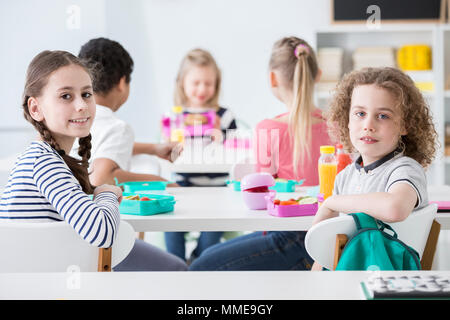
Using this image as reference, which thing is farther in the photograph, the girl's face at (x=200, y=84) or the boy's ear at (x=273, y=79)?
the girl's face at (x=200, y=84)

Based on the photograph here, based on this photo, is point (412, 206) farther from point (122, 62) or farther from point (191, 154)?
point (191, 154)

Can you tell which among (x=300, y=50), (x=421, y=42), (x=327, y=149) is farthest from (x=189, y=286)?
(x=421, y=42)

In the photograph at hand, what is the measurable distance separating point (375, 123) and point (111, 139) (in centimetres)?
93

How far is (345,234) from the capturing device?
3.44 feet

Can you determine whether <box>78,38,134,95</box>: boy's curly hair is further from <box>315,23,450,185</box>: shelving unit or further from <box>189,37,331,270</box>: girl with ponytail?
<box>315,23,450,185</box>: shelving unit

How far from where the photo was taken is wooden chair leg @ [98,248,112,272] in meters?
1.09

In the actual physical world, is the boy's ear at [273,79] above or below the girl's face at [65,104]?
above

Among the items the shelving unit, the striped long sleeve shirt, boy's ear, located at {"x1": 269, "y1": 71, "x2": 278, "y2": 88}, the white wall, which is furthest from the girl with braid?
the white wall

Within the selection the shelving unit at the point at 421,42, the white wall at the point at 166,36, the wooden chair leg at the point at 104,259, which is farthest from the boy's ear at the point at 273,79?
the white wall at the point at 166,36

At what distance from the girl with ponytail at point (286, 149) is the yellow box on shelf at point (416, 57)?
91.8 inches

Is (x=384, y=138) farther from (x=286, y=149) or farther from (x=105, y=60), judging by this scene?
(x=105, y=60)

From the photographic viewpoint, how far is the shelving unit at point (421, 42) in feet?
13.2

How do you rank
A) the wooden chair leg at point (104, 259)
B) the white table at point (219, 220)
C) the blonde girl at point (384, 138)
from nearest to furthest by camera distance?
the wooden chair leg at point (104, 259), the blonde girl at point (384, 138), the white table at point (219, 220)

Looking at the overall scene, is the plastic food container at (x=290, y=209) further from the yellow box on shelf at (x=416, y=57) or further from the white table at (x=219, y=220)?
the yellow box on shelf at (x=416, y=57)
